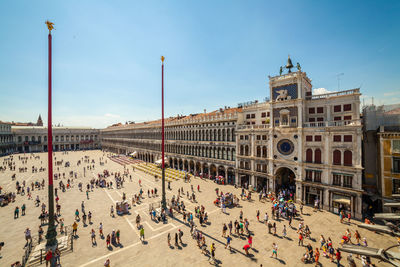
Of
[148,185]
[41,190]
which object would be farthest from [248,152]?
[41,190]

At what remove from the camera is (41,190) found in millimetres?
33469

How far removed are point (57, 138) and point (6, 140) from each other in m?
25.5

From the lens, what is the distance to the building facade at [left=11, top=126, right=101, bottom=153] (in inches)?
3903

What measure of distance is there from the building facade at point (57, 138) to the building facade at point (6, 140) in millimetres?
5414

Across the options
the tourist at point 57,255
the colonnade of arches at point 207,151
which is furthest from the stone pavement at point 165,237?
the colonnade of arches at point 207,151

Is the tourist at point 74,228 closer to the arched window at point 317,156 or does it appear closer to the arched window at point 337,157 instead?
the arched window at point 317,156

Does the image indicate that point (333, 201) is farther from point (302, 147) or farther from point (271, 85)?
point (271, 85)

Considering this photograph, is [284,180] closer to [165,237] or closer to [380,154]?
[380,154]

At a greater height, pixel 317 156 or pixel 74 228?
pixel 317 156

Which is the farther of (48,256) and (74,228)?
(74,228)

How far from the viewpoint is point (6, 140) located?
284 feet

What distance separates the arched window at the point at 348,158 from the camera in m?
23.1

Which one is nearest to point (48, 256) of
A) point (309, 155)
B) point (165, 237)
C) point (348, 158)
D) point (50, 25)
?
point (165, 237)

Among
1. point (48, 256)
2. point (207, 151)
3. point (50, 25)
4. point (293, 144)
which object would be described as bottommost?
point (48, 256)
